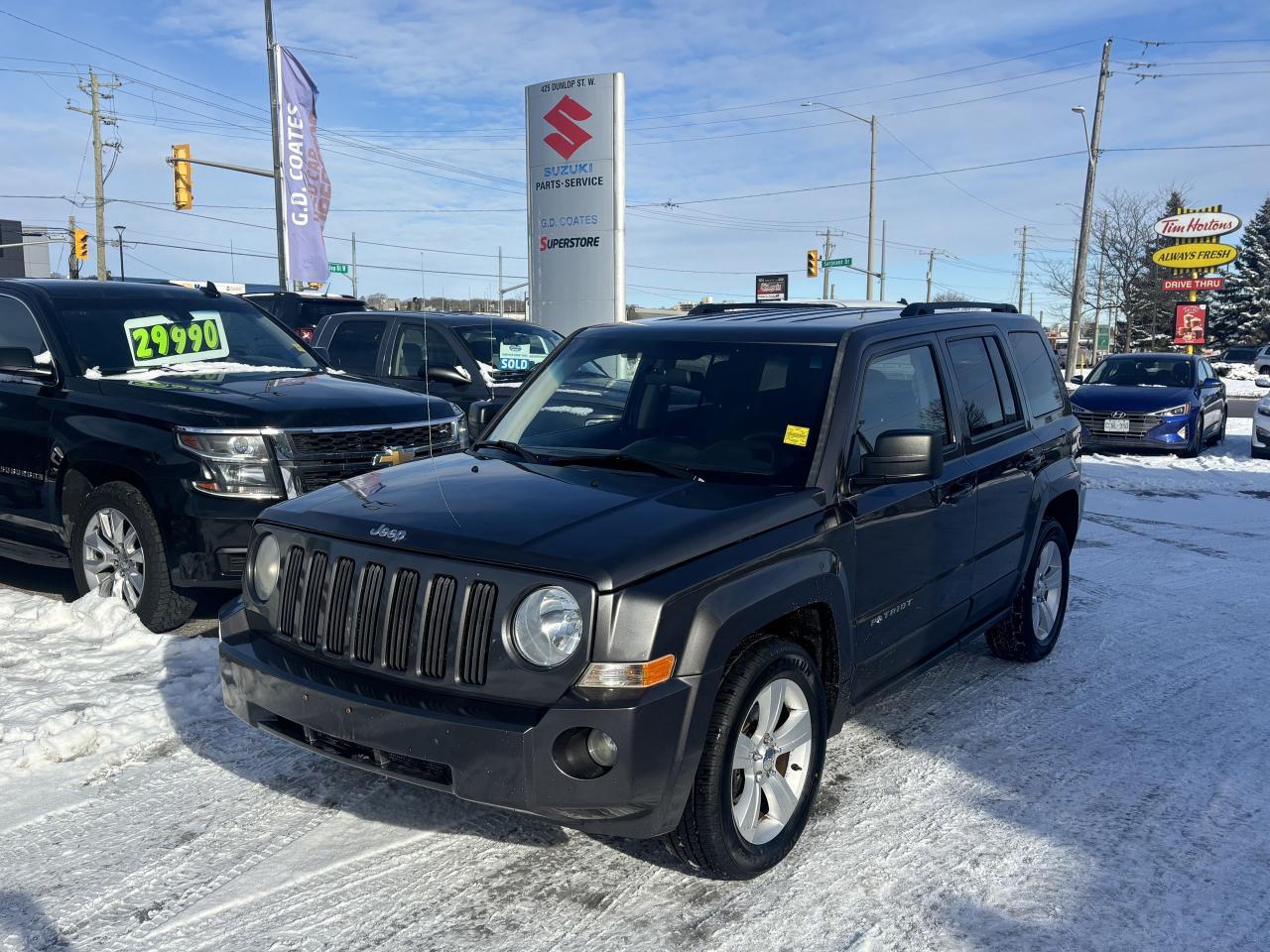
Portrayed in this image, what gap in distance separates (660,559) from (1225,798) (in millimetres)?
2610

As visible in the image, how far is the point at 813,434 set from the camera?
4.02 metres

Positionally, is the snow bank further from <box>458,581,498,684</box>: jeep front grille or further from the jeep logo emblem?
<box>458,581,498,684</box>: jeep front grille

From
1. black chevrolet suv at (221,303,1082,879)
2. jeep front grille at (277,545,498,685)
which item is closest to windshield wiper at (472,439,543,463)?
black chevrolet suv at (221,303,1082,879)

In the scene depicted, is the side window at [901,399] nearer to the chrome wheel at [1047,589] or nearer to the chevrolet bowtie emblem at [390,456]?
the chrome wheel at [1047,589]

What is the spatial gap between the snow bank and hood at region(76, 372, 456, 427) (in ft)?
3.77

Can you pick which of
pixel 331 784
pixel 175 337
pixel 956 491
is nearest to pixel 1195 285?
pixel 956 491

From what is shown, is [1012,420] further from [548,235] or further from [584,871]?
[548,235]

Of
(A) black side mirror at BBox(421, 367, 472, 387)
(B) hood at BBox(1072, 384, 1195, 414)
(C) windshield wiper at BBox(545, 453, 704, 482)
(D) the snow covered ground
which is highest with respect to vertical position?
(A) black side mirror at BBox(421, 367, 472, 387)

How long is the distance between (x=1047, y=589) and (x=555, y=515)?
3.64 m

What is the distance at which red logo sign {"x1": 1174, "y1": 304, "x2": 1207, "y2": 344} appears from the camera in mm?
49219

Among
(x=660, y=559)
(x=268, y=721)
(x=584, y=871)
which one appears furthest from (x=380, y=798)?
(x=660, y=559)

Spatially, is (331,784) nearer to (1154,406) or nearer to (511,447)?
(511,447)

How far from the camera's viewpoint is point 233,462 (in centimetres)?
586

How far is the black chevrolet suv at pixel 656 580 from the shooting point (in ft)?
10.2
